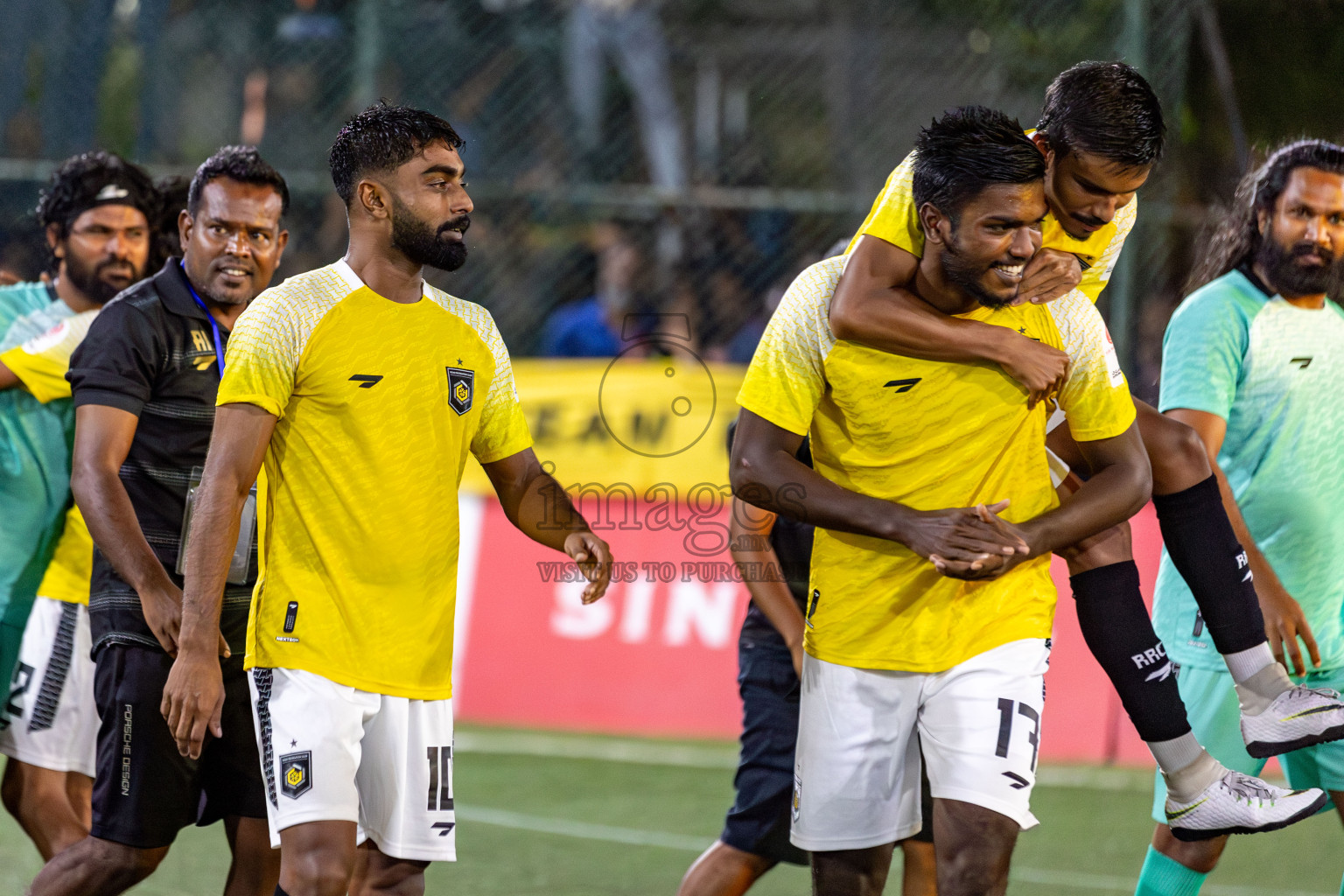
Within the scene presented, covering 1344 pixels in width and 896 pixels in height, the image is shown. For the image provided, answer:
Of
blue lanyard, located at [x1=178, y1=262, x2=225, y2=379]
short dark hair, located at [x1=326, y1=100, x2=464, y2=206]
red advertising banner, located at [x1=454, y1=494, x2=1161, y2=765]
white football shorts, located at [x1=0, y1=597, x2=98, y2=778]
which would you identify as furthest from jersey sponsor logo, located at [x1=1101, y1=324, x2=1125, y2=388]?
red advertising banner, located at [x1=454, y1=494, x2=1161, y2=765]

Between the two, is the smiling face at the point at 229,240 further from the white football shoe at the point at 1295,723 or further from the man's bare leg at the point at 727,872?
the white football shoe at the point at 1295,723

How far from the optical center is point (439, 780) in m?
3.91

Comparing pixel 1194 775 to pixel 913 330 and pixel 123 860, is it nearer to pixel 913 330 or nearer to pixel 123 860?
pixel 913 330

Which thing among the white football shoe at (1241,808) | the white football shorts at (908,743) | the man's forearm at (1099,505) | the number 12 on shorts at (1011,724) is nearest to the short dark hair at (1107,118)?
the man's forearm at (1099,505)

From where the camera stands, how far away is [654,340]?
9.68m

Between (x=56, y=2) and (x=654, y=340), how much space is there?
165 inches

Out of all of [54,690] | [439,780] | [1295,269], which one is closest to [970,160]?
[1295,269]

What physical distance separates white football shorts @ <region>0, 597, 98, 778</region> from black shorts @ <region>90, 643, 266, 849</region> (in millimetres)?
722

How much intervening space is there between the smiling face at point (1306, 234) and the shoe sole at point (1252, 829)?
1543 millimetres

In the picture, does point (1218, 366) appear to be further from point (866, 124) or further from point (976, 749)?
point (866, 124)

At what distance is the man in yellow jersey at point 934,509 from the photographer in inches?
147

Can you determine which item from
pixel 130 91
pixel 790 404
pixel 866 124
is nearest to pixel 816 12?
pixel 866 124

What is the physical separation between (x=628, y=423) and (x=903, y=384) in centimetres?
523

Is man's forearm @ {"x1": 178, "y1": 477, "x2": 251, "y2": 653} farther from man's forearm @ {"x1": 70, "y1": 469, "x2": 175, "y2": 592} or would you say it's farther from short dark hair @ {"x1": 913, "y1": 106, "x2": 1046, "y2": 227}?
short dark hair @ {"x1": 913, "y1": 106, "x2": 1046, "y2": 227}
